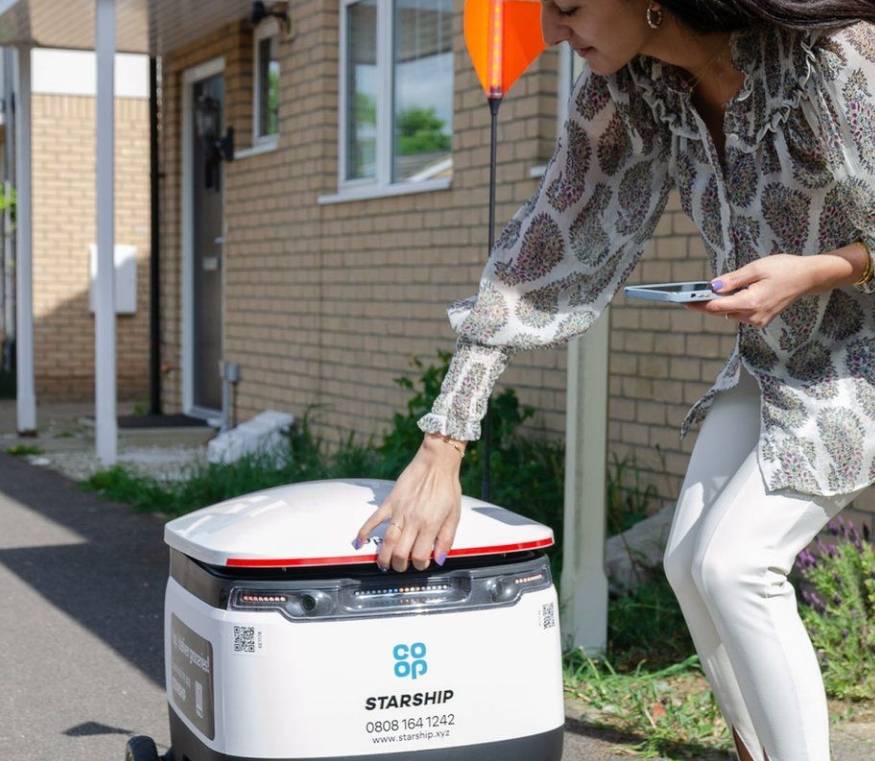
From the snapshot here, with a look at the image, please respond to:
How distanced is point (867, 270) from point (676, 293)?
0.32 m

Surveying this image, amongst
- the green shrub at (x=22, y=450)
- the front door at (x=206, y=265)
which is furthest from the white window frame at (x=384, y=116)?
the front door at (x=206, y=265)

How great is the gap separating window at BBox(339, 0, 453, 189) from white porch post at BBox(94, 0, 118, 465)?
153 cm

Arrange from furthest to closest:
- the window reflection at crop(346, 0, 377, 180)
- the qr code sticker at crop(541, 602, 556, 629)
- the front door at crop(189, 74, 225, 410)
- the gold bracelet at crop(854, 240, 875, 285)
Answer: the front door at crop(189, 74, 225, 410), the window reflection at crop(346, 0, 377, 180), the qr code sticker at crop(541, 602, 556, 629), the gold bracelet at crop(854, 240, 875, 285)

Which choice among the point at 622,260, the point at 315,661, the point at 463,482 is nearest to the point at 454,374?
the point at 622,260

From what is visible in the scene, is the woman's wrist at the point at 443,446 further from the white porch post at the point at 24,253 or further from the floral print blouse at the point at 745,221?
the white porch post at the point at 24,253

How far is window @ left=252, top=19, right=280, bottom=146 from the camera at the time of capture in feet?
36.9

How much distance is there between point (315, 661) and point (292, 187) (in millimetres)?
8308

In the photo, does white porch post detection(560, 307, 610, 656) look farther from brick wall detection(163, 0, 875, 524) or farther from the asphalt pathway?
brick wall detection(163, 0, 875, 524)

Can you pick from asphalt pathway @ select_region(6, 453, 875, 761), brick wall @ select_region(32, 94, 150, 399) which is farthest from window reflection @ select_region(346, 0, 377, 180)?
brick wall @ select_region(32, 94, 150, 399)

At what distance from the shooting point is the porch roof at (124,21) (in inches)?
436

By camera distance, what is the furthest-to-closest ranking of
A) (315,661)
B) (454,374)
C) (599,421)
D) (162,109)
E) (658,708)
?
(162,109) < (599,421) < (658,708) < (454,374) < (315,661)

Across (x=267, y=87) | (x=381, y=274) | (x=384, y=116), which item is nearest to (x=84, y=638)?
(x=381, y=274)

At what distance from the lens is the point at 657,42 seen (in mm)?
2549

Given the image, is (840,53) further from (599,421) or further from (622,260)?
(599,421)
